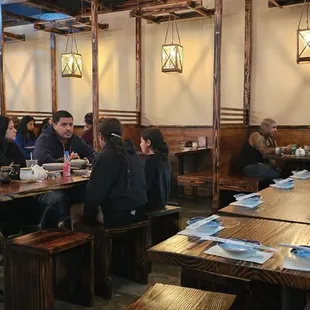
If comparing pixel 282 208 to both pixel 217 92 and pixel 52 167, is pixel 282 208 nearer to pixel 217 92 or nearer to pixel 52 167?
pixel 52 167

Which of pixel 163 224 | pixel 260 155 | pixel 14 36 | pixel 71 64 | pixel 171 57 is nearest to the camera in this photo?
pixel 163 224

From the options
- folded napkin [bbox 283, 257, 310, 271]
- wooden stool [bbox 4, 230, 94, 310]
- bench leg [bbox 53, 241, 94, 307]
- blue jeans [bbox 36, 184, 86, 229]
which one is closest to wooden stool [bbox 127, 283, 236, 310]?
folded napkin [bbox 283, 257, 310, 271]

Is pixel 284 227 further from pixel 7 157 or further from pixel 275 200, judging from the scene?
pixel 7 157

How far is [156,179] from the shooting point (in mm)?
3416

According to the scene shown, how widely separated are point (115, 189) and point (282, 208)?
1176 mm

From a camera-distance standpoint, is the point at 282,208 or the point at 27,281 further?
the point at 27,281

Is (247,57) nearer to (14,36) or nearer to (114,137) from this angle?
(114,137)

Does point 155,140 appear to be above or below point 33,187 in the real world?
above

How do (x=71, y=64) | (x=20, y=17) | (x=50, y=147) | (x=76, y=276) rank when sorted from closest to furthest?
1. (x=76, y=276)
2. (x=50, y=147)
3. (x=71, y=64)
4. (x=20, y=17)

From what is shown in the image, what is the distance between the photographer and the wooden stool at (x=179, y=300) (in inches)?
62.5

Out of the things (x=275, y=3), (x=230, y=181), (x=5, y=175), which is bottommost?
(x=230, y=181)

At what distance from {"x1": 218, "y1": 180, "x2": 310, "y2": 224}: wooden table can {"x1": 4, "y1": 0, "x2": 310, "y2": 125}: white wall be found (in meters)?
3.93

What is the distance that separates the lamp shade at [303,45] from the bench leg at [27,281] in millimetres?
4517

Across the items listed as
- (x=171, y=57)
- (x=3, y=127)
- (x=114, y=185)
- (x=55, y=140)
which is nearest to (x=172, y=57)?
(x=171, y=57)
